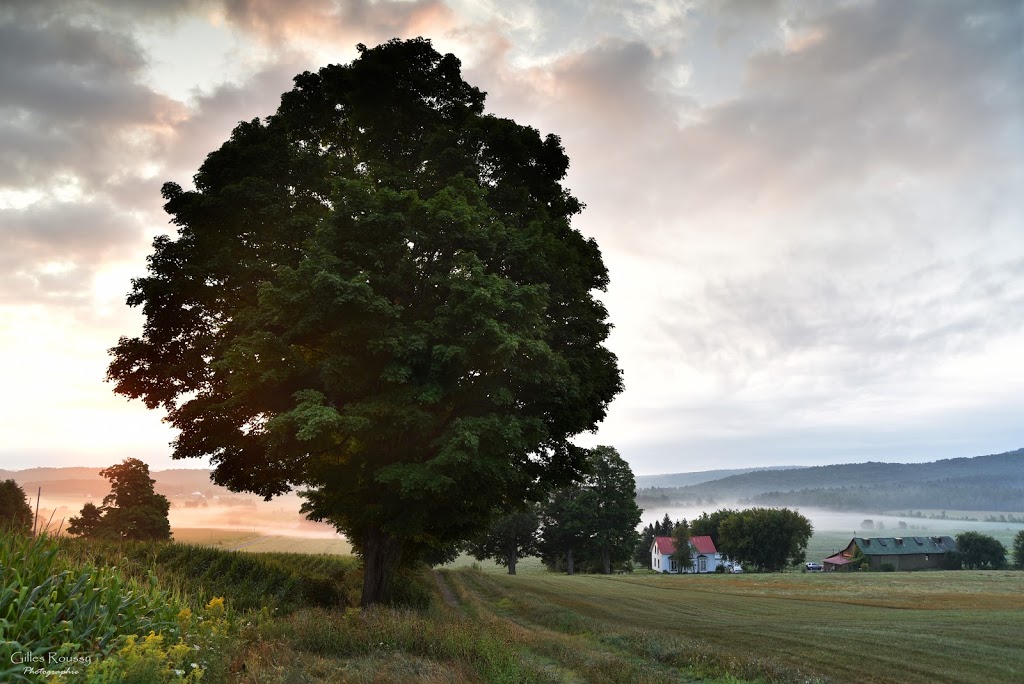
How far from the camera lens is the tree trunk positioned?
1902 centimetres

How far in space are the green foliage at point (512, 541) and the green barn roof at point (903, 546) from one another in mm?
76226

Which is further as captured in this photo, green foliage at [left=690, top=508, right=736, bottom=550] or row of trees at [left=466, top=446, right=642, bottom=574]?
green foliage at [left=690, top=508, right=736, bottom=550]

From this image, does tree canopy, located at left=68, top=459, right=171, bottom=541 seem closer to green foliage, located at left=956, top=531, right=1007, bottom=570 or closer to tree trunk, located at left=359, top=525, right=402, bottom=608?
tree trunk, located at left=359, top=525, right=402, bottom=608

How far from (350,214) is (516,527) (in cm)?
6672

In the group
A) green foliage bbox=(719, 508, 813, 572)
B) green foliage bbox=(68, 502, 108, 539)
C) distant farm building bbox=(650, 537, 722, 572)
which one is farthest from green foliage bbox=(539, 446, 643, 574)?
green foliage bbox=(68, 502, 108, 539)

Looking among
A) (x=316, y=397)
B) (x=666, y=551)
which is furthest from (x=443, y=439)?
(x=666, y=551)

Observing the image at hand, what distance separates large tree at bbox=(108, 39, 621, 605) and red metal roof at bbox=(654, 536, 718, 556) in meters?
108

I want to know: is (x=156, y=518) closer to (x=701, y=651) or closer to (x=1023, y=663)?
(x=701, y=651)

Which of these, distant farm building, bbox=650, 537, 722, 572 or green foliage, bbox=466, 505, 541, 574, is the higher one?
green foliage, bbox=466, 505, 541, 574

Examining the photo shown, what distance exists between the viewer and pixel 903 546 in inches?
4437

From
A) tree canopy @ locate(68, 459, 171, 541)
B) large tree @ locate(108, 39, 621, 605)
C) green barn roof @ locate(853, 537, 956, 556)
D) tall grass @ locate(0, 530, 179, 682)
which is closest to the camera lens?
tall grass @ locate(0, 530, 179, 682)

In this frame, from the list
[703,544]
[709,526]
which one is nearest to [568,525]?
[703,544]

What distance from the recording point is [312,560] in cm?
3005

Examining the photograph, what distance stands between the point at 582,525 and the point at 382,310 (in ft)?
219
